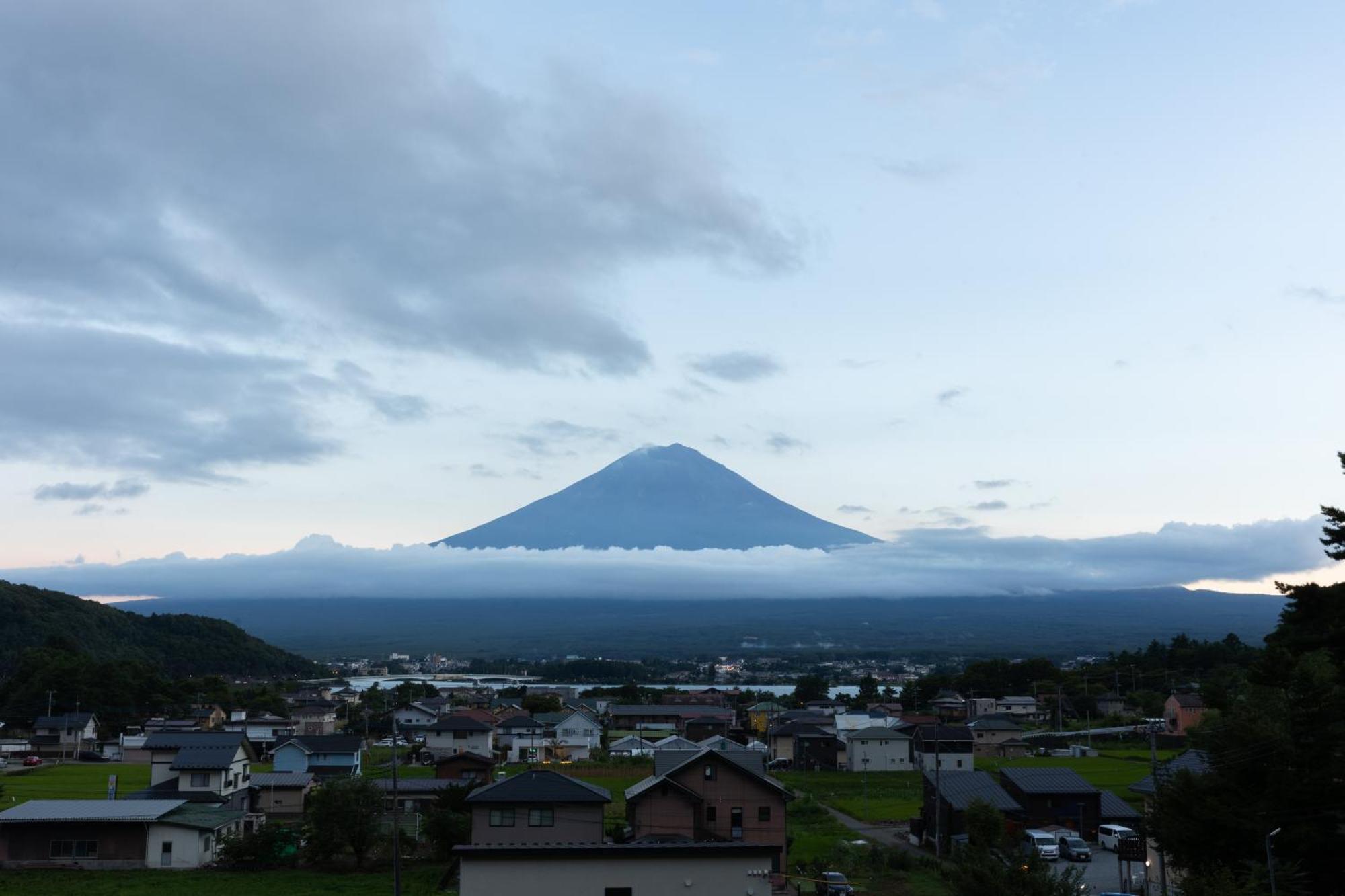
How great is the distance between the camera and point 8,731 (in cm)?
5294

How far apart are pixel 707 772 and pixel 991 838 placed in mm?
6168

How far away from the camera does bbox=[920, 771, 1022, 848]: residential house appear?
2488cm

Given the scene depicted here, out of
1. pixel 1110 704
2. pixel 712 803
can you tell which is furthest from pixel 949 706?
pixel 712 803

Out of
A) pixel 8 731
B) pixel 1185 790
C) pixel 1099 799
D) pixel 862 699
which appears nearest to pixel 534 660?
pixel 862 699

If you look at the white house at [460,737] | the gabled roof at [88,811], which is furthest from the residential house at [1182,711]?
the gabled roof at [88,811]

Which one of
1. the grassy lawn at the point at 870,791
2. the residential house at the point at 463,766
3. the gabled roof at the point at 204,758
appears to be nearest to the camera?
the gabled roof at the point at 204,758

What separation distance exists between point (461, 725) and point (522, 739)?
12.4 ft

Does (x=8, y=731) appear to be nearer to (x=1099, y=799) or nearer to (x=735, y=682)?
(x=1099, y=799)

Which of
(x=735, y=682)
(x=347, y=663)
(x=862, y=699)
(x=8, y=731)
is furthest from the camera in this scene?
(x=347, y=663)

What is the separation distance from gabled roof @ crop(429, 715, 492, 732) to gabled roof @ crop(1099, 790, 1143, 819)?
93.7 ft

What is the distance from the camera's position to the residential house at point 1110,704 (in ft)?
198

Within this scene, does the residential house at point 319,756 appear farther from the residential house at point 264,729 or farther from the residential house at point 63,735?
the residential house at point 63,735

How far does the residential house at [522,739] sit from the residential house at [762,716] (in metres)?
11.6

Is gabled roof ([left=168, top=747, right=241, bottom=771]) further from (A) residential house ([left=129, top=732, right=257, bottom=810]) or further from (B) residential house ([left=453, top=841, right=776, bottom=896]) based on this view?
(B) residential house ([left=453, top=841, right=776, bottom=896])
